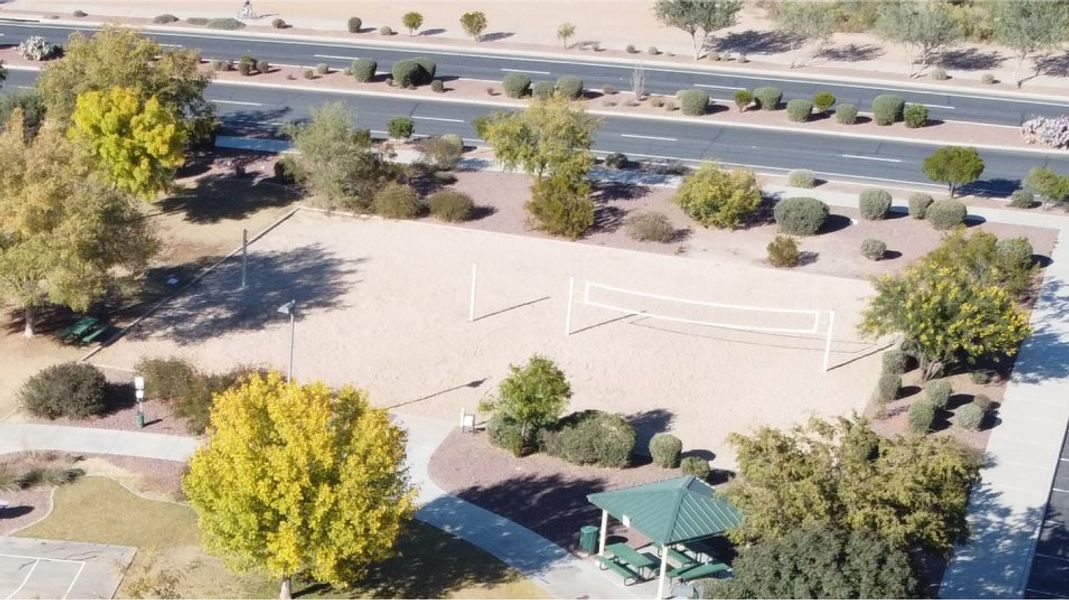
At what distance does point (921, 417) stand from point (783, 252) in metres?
11.6

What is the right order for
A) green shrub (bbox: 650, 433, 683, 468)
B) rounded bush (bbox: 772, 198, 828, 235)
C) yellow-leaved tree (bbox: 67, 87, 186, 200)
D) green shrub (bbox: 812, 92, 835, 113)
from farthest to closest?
green shrub (bbox: 812, 92, 835, 113), rounded bush (bbox: 772, 198, 828, 235), yellow-leaved tree (bbox: 67, 87, 186, 200), green shrub (bbox: 650, 433, 683, 468)

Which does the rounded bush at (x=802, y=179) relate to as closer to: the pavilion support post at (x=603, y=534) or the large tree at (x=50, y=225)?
the pavilion support post at (x=603, y=534)

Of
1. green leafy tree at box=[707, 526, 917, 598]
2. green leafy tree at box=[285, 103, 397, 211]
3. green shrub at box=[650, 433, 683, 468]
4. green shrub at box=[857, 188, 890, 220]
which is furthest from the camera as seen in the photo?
green shrub at box=[857, 188, 890, 220]

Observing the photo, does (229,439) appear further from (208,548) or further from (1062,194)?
(1062,194)

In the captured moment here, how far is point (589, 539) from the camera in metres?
32.3

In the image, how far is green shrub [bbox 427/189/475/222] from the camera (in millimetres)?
51156

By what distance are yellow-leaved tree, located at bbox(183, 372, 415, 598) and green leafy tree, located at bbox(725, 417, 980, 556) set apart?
7606mm

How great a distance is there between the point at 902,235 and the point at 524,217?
1454cm

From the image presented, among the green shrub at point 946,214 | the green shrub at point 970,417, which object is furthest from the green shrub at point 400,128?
the green shrub at point 970,417

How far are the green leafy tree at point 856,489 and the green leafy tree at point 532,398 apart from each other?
778 cm

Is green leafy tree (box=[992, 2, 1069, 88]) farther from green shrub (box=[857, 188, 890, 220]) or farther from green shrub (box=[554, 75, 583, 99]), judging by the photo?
green shrub (box=[554, 75, 583, 99])

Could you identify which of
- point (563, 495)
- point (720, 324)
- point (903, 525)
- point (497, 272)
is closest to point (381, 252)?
point (497, 272)

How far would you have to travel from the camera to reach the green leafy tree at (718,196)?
50.3 meters

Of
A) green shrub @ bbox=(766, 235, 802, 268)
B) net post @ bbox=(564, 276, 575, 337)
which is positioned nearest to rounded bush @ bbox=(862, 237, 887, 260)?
green shrub @ bbox=(766, 235, 802, 268)
